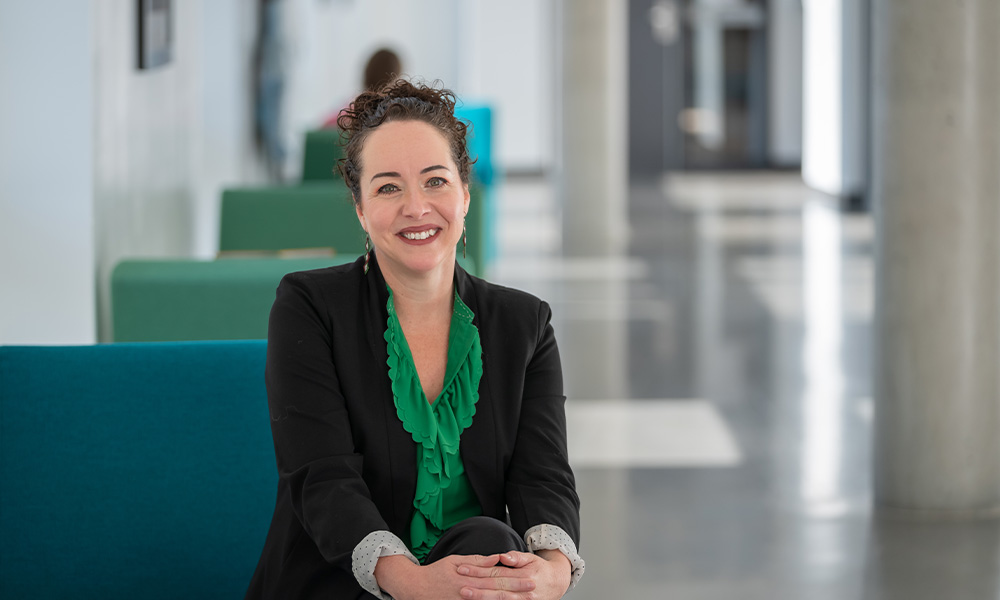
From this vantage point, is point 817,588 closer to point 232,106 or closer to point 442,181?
point 442,181

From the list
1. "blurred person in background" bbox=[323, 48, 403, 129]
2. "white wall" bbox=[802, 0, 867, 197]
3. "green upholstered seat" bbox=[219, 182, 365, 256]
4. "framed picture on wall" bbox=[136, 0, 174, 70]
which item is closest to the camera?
"framed picture on wall" bbox=[136, 0, 174, 70]

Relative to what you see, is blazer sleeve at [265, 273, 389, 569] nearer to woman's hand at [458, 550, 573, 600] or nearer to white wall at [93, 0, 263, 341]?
woman's hand at [458, 550, 573, 600]

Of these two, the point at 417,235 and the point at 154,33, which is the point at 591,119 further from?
the point at 417,235

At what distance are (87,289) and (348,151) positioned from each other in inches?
80.1

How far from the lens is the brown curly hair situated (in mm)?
2172

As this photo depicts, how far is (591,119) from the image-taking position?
1153 cm

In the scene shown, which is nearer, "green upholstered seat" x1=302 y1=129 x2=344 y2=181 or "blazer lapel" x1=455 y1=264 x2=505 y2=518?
"blazer lapel" x1=455 y1=264 x2=505 y2=518

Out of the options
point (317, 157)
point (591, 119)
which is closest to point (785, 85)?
point (591, 119)

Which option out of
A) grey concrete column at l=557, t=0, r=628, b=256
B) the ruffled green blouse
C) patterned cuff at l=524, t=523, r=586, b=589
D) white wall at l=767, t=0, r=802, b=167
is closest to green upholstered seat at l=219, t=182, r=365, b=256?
the ruffled green blouse

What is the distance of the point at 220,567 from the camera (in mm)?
2438

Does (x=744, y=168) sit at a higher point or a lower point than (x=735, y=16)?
lower

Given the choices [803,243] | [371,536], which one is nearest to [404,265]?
[371,536]

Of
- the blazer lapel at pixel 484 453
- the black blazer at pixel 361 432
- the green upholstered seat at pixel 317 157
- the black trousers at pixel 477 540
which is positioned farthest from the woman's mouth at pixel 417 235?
the green upholstered seat at pixel 317 157

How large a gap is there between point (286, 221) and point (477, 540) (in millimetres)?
3364
